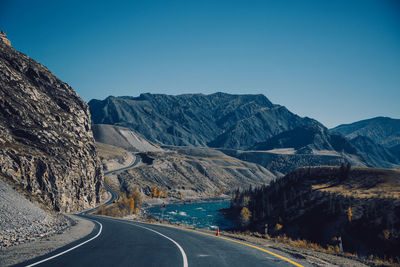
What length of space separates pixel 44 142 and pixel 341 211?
6612cm

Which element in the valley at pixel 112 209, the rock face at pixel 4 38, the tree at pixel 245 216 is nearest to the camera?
the valley at pixel 112 209

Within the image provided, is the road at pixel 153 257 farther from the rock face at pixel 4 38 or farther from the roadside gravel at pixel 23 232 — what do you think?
the rock face at pixel 4 38

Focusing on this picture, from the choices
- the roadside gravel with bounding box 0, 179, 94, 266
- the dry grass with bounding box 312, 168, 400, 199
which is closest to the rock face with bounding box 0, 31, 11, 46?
the roadside gravel with bounding box 0, 179, 94, 266

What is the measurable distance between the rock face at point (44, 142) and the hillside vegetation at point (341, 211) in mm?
48410

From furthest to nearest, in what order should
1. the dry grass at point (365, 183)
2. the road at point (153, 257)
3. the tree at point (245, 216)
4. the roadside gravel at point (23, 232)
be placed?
1. the tree at point (245, 216)
2. the dry grass at point (365, 183)
3. the roadside gravel at point (23, 232)
4. the road at point (153, 257)

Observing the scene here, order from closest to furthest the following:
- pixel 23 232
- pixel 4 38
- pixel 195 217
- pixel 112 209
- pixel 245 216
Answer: pixel 23 232, pixel 112 209, pixel 245 216, pixel 4 38, pixel 195 217

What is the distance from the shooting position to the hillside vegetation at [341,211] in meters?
37.0

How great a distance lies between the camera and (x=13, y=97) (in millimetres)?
57531

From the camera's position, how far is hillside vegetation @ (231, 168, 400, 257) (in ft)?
121

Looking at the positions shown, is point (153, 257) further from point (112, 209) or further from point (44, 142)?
point (112, 209)

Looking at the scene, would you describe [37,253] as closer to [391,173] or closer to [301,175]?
[391,173]

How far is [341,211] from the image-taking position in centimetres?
4919

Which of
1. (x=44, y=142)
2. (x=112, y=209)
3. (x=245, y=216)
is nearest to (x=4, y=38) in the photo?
(x=44, y=142)

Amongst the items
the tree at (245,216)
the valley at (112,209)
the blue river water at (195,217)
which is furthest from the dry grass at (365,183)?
the blue river water at (195,217)
